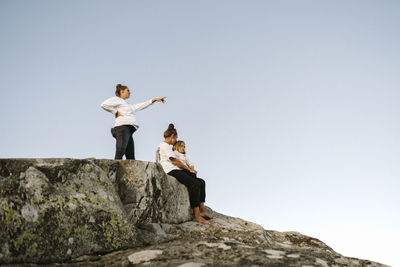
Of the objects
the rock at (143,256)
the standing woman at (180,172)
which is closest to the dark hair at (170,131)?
the standing woman at (180,172)

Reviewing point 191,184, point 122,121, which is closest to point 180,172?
point 191,184

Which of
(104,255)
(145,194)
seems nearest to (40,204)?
(104,255)

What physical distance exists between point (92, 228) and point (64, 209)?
0.58m

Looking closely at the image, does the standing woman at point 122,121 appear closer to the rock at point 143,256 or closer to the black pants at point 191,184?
the black pants at point 191,184

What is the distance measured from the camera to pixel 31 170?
6039 millimetres

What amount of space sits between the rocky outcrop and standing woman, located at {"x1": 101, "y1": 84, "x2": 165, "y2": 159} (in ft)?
4.01

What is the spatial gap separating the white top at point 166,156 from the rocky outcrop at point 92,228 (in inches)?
73.1

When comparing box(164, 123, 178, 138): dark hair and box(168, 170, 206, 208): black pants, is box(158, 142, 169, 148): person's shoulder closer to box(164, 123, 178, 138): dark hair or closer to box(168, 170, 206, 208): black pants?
box(164, 123, 178, 138): dark hair

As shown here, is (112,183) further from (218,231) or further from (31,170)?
(218,231)

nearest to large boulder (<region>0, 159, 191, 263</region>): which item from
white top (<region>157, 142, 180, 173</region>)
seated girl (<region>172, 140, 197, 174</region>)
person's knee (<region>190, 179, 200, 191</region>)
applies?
white top (<region>157, 142, 180, 173</region>)

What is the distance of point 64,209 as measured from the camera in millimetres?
5945

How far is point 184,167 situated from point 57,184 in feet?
13.7

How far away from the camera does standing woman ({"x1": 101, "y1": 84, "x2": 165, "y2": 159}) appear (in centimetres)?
907

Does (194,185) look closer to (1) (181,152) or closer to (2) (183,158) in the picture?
(2) (183,158)
